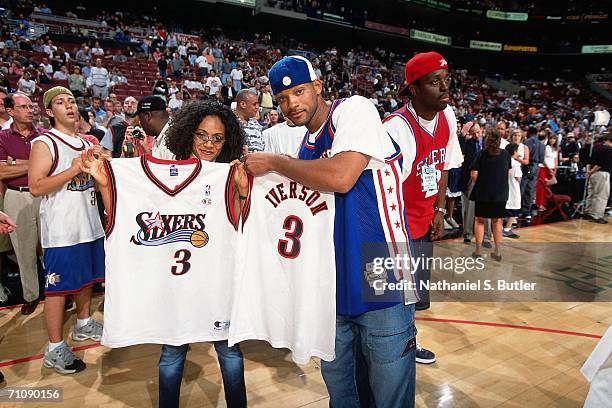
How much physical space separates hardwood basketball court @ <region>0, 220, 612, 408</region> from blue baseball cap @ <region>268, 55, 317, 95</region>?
77.7 inches

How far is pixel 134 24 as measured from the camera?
61.5 ft

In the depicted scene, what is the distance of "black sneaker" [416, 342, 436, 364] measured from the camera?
311 centimetres

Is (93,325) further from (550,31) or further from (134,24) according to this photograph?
(550,31)

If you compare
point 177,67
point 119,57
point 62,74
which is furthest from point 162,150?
point 119,57

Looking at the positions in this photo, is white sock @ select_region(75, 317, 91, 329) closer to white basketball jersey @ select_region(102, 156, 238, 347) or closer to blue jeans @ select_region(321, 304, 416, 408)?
white basketball jersey @ select_region(102, 156, 238, 347)

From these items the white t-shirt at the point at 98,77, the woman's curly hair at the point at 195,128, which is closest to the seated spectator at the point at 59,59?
the white t-shirt at the point at 98,77

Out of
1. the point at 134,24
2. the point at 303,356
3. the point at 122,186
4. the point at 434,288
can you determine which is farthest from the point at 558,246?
the point at 134,24

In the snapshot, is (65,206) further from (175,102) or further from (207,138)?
(175,102)

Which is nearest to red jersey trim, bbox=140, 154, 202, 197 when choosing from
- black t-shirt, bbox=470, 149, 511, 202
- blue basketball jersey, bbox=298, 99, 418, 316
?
blue basketball jersey, bbox=298, 99, 418, 316

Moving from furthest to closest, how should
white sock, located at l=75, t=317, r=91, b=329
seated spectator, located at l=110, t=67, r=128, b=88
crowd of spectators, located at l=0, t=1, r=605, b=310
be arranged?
seated spectator, located at l=110, t=67, r=128, b=88 < crowd of spectators, located at l=0, t=1, r=605, b=310 < white sock, located at l=75, t=317, r=91, b=329

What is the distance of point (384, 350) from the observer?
5.44ft

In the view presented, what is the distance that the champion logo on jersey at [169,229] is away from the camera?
6.85ft

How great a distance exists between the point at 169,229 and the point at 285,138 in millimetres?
1985

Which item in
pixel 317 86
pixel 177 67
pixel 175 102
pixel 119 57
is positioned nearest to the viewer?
pixel 317 86
